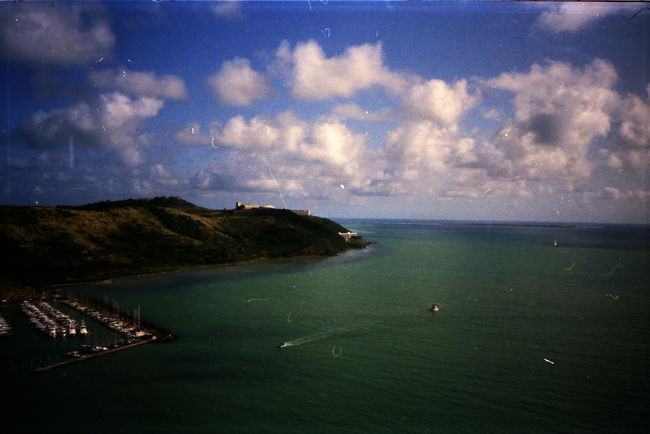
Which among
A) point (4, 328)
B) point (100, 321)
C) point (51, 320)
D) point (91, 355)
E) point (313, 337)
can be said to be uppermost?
point (51, 320)

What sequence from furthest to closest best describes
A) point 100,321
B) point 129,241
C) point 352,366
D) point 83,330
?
point 129,241 → point 100,321 → point 83,330 → point 352,366

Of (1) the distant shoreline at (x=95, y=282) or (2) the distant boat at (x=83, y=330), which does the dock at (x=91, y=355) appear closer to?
(2) the distant boat at (x=83, y=330)

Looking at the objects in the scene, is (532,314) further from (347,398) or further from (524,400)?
(347,398)

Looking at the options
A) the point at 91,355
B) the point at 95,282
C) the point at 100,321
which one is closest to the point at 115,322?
the point at 100,321

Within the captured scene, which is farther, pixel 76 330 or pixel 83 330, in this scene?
pixel 76 330

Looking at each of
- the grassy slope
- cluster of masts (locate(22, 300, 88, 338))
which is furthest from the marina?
the grassy slope

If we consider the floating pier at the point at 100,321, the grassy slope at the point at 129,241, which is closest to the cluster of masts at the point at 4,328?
the floating pier at the point at 100,321

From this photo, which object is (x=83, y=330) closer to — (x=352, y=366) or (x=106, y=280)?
(x=352, y=366)
